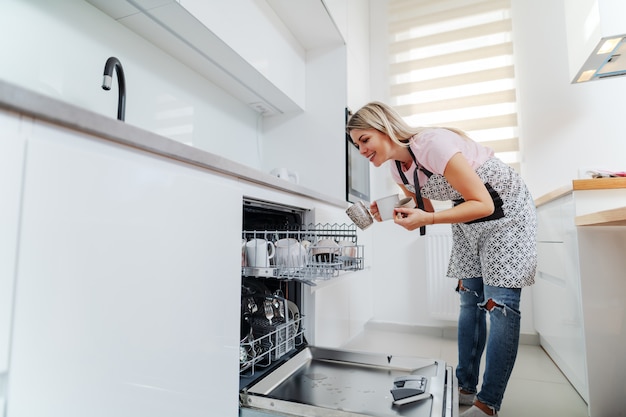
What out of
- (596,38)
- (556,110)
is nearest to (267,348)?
(596,38)

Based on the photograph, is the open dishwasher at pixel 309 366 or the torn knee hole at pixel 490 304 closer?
the open dishwasher at pixel 309 366

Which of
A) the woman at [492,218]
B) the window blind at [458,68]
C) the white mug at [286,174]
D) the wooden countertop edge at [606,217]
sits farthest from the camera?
the window blind at [458,68]

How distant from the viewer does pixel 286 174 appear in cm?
209

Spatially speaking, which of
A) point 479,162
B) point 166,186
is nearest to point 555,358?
point 479,162

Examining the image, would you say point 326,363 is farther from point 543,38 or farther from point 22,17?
point 543,38

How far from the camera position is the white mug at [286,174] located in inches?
81.4

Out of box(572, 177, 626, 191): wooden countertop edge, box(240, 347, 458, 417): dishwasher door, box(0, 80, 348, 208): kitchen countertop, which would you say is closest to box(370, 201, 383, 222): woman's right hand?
box(240, 347, 458, 417): dishwasher door

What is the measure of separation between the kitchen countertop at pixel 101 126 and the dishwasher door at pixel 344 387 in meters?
0.54

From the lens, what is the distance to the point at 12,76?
105 centimetres

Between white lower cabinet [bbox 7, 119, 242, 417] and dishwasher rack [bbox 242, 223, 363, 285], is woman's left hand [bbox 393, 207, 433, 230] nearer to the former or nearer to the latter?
dishwasher rack [bbox 242, 223, 363, 285]

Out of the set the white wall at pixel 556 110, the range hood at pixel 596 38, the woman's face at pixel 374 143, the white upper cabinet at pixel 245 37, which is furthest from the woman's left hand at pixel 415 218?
the white wall at pixel 556 110

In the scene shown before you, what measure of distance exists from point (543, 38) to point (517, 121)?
0.54m

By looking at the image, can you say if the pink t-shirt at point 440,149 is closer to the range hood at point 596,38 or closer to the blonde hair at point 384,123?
the blonde hair at point 384,123

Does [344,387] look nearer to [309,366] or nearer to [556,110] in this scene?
[309,366]
